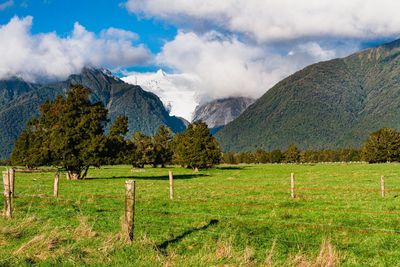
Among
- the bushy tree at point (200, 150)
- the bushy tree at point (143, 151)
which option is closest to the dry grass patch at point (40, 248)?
the bushy tree at point (200, 150)

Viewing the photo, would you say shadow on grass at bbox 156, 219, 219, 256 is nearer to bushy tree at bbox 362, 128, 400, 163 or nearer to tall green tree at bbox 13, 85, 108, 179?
tall green tree at bbox 13, 85, 108, 179

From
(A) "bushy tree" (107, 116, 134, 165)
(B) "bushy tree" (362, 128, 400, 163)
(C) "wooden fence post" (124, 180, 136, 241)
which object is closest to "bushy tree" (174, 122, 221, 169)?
(A) "bushy tree" (107, 116, 134, 165)

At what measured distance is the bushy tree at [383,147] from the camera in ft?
485

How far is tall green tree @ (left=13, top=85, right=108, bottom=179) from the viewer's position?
183ft

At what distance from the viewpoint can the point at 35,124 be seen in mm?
67125

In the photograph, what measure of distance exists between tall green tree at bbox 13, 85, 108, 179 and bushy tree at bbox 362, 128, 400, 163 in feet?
373

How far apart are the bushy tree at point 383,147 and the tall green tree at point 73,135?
373 ft

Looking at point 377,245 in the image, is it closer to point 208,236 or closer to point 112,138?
point 208,236

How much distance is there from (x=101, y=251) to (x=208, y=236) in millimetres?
5015

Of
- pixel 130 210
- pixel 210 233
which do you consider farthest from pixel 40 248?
pixel 210 233

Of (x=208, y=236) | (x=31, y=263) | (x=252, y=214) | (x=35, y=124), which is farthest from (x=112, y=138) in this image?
(x=31, y=263)

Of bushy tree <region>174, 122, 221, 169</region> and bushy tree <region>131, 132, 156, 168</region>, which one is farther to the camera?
bushy tree <region>131, 132, 156, 168</region>

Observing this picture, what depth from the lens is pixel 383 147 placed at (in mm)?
148250

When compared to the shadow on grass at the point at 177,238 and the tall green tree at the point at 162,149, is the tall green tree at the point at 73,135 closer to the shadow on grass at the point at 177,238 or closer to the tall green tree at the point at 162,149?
the shadow on grass at the point at 177,238
